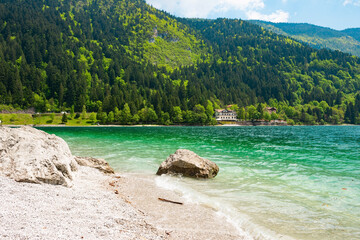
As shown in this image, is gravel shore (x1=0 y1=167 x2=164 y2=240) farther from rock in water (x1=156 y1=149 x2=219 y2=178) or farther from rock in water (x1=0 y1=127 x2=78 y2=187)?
rock in water (x1=156 y1=149 x2=219 y2=178)

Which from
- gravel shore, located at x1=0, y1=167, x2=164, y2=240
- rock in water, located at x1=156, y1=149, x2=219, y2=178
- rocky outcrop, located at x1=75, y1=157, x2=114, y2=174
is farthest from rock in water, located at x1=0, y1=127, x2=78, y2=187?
rock in water, located at x1=156, y1=149, x2=219, y2=178

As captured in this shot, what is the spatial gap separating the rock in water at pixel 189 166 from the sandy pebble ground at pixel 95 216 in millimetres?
5125

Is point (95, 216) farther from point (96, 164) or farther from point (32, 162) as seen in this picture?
point (96, 164)

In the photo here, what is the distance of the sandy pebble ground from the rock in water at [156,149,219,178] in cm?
512

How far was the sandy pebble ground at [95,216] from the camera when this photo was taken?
6.10 m

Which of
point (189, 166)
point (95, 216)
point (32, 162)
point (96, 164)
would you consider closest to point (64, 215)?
point (95, 216)

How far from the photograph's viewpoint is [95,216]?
7664mm

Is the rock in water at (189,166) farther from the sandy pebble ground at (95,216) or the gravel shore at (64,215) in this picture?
the gravel shore at (64,215)

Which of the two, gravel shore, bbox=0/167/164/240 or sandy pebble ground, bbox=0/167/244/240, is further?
sandy pebble ground, bbox=0/167/244/240

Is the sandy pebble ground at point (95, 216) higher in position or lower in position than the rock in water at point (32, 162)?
lower

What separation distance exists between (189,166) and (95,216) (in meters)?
9.97

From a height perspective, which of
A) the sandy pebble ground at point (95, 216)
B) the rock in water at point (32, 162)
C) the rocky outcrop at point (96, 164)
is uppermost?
the rock in water at point (32, 162)

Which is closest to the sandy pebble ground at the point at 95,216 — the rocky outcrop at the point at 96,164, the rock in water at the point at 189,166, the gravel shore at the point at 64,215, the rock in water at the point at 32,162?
the gravel shore at the point at 64,215

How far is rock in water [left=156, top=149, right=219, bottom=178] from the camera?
16.8 metres
